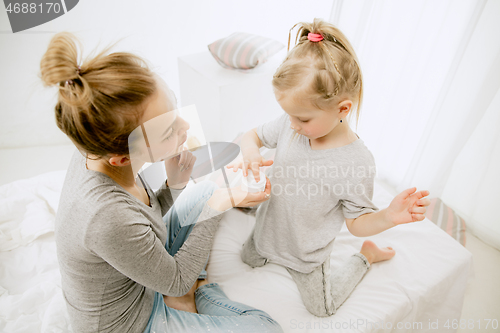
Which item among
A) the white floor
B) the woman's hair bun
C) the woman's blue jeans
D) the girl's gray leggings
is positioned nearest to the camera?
the woman's hair bun

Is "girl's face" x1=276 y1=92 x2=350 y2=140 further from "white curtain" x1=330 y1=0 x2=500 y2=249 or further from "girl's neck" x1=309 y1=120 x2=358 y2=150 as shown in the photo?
"white curtain" x1=330 y1=0 x2=500 y2=249

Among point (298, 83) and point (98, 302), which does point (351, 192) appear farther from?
point (98, 302)

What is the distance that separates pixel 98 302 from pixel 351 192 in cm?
63

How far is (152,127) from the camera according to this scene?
0.58 meters

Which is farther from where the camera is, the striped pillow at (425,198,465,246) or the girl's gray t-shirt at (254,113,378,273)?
the striped pillow at (425,198,465,246)

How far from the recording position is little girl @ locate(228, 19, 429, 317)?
2.16 ft

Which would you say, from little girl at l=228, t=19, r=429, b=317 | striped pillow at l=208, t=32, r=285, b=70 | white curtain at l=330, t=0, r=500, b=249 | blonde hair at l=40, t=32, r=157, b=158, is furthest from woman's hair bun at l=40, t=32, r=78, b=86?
white curtain at l=330, t=0, r=500, b=249

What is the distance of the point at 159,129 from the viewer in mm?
584

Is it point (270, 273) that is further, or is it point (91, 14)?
point (91, 14)

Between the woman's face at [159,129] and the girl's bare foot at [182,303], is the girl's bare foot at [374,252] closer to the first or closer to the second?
the girl's bare foot at [182,303]

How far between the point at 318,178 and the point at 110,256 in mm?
508

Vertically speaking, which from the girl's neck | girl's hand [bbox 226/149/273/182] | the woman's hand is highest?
the girl's neck

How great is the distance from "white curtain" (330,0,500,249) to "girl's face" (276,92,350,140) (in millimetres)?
942

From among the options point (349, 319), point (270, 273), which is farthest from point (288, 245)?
point (349, 319)
